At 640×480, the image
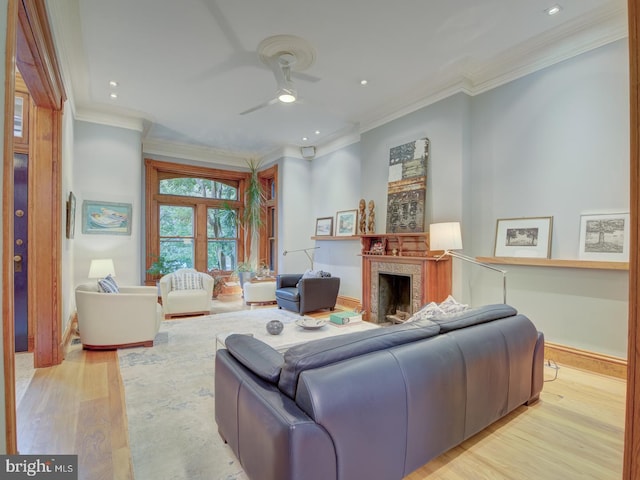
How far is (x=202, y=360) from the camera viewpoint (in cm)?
334

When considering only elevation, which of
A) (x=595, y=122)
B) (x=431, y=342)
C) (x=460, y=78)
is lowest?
(x=431, y=342)

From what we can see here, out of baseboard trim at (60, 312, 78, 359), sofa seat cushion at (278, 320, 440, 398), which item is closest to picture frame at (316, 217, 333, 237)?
baseboard trim at (60, 312, 78, 359)

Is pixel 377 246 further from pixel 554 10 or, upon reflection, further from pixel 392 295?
pixel 554 10

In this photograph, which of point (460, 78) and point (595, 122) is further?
point (460, 78)

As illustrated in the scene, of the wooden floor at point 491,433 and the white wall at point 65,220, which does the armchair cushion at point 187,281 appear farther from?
the wooden floor at point 491,433

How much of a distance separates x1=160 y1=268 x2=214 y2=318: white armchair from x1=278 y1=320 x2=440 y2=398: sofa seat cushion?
4.21 metres

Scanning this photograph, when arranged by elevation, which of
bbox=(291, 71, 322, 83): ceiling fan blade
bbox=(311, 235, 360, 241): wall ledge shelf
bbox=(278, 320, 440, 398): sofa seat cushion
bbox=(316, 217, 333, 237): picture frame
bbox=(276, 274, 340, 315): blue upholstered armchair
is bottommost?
bbox=(276, 274, 340, 315): blue upholstered armchair

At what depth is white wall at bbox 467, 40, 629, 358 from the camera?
2.89m

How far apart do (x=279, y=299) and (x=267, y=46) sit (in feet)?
12.9

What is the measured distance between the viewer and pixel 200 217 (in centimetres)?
728

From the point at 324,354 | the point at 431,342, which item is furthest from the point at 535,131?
the point at 324,354

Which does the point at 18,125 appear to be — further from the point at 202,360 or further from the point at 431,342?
the point at 431,342

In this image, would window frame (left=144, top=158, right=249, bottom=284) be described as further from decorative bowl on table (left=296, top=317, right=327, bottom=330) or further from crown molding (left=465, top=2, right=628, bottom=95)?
crown molding (left=465, top=2, right=628, bottom=95)

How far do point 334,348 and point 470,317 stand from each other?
3.58ft
